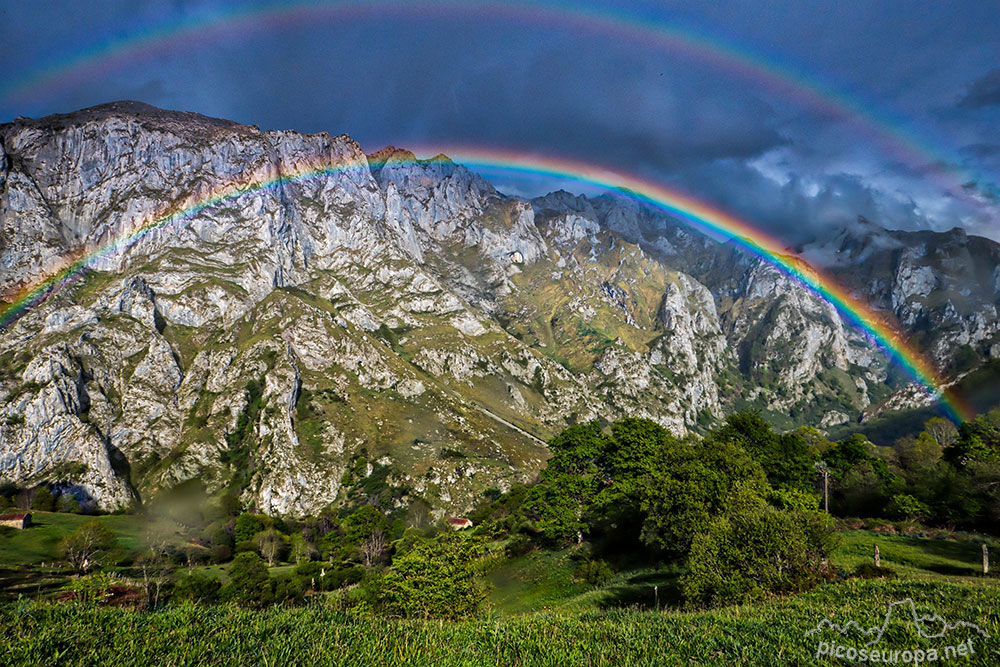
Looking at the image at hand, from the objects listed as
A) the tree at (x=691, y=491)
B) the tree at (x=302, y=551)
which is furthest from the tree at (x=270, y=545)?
the tree at (x=691, y=491)

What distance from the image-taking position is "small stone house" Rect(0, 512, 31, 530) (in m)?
110

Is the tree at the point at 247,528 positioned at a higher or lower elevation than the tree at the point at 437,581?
lower

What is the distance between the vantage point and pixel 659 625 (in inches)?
441

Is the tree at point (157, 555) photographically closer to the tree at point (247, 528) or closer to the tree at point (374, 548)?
the tree at point (247, 528)

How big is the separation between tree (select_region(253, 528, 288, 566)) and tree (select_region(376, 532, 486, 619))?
326 feet

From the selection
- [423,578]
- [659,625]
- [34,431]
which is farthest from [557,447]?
[34,431]

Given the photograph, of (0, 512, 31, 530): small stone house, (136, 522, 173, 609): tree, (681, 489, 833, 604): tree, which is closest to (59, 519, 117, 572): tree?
(136, 522, 173, 609): tree

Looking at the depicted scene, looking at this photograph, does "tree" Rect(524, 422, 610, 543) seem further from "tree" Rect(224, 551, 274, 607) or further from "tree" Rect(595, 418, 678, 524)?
"tree" Rect(224, 551, 274, 607)

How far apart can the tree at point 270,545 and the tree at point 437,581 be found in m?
99.3

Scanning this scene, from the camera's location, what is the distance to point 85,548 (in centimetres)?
8975

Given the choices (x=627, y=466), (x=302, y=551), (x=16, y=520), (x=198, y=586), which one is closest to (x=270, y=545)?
(x=302, y=551)

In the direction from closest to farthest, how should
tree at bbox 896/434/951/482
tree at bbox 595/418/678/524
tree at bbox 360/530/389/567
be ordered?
tree at bbox 595/418/678/524
tree at bbox 896/434/951/482
tree at bbox 360/530/389/567

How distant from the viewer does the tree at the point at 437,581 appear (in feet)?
88.3
